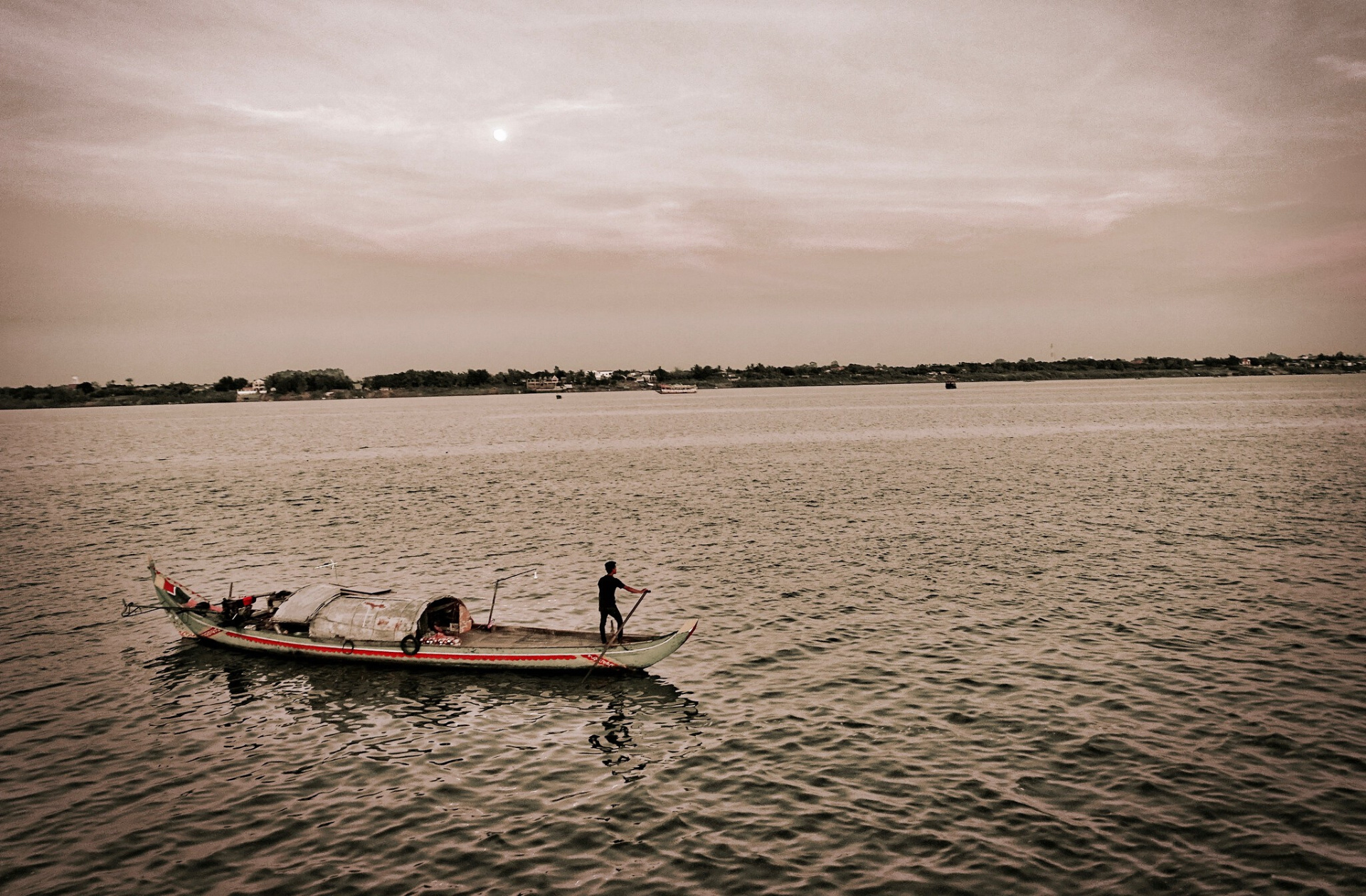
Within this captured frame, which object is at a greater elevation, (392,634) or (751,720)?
(392,634)

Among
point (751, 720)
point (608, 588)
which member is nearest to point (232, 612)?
point (608, 588)

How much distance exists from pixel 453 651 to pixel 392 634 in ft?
8.76

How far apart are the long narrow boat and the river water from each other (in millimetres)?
790

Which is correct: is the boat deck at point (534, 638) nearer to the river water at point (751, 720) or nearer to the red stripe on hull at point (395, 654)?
the red stripe on hull at point (395, 654)

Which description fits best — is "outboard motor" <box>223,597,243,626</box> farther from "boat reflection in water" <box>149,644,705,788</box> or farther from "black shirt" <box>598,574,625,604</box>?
"black shirt" <box>598,574,625,604</box>

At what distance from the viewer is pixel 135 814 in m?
19.2

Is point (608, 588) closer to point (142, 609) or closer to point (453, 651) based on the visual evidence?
point (453, 651)

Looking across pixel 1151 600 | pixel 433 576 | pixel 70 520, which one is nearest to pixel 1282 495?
pixel 1151 600

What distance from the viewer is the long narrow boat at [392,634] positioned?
1072 inches

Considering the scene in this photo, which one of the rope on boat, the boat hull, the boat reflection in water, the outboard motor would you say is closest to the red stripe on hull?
the boat hull

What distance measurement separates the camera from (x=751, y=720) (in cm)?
2370

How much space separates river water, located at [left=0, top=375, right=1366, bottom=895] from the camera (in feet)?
55.1

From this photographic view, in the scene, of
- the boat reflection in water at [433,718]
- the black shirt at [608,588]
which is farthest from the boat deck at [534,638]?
the black shirt at [608,588]

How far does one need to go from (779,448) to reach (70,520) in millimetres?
84166
